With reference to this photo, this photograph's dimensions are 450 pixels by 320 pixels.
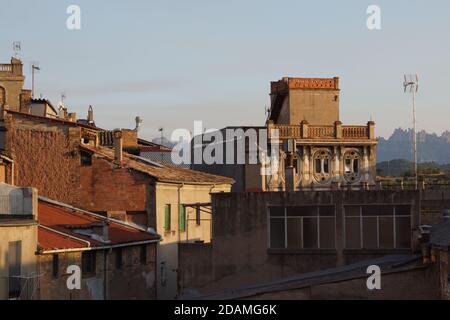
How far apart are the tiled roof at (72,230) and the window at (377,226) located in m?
8.86

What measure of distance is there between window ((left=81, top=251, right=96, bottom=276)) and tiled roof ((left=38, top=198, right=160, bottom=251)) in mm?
405

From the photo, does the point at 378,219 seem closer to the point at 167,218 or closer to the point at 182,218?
the point at 167,218

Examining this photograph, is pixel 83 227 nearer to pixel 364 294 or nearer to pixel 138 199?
pixel 138 199

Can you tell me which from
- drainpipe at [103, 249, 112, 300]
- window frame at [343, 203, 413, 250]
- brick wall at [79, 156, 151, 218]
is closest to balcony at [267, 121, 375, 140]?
brick wall at [79, 156, 151, 218]

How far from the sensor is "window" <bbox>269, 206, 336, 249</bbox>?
1492 inches

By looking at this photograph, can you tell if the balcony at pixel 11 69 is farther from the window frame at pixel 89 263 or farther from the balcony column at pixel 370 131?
the window frame at pixel 89 263

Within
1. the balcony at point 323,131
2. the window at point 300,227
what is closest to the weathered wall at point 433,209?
the window at point 300,227

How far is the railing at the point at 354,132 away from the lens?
70.2m

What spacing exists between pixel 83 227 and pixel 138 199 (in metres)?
6.94

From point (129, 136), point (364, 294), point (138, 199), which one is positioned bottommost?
point (364, 294)

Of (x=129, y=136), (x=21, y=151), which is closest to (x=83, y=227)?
(x=21, y=151)

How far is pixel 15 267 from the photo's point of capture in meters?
30.3

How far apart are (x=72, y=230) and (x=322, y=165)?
3544cm
